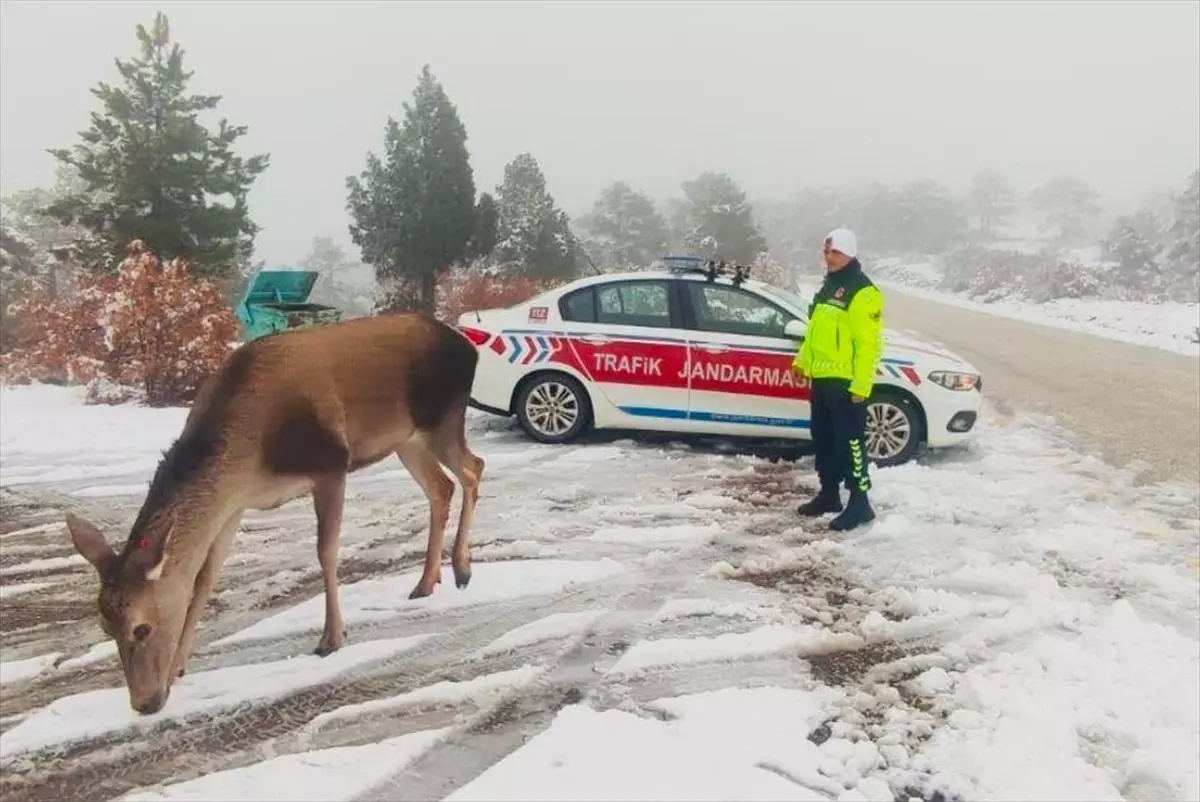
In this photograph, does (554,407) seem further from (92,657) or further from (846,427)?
(92,657)

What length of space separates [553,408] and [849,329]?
338 centimetres

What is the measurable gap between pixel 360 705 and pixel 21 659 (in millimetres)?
1708

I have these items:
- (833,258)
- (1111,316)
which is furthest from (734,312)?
(1111,316)

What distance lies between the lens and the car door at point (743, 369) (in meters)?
8.02

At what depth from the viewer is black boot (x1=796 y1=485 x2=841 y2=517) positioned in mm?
6438

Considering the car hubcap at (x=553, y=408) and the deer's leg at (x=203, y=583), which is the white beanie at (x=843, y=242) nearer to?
the car hubcap at (x=553, y=408)

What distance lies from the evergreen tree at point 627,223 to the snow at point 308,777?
34115mm

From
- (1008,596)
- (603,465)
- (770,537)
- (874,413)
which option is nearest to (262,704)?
(770,537)

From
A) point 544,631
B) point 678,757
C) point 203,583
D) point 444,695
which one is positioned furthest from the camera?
point 544,631

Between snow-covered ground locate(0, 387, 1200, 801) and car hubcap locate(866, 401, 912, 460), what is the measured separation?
1112 millimetres

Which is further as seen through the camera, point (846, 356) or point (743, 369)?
point (743, 369)

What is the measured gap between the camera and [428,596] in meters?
4.71

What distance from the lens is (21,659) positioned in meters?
4.10

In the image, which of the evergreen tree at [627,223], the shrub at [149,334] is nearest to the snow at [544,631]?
the shrub at [149,334]
